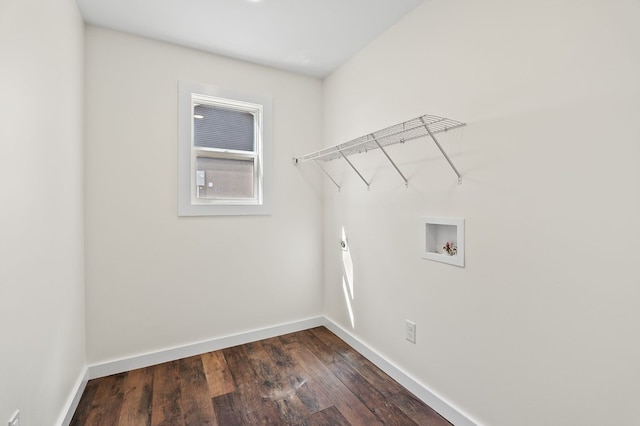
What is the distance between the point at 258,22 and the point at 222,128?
0.85 metres

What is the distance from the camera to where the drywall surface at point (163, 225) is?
2.02 metres

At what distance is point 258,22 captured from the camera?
1950 millimetres

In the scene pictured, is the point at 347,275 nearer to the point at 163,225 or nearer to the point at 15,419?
the point at 163,225

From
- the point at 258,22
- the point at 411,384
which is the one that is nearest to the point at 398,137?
the point at 258,22

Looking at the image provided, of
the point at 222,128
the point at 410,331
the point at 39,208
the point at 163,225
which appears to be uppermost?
the point at 222,128

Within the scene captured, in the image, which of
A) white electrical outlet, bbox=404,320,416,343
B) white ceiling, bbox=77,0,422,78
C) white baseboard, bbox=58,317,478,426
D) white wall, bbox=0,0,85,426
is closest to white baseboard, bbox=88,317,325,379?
white baseboard, bbox=58,317,478,426

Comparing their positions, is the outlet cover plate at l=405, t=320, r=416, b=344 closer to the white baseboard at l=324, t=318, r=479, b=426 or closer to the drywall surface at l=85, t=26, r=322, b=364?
the white baseboard at l=324, t=318, r=479, b=426

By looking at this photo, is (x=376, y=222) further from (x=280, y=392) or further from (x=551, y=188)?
(x=280, y=392)

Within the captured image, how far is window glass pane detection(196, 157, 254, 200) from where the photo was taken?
2.40m

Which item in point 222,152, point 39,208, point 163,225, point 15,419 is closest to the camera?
point 15,419

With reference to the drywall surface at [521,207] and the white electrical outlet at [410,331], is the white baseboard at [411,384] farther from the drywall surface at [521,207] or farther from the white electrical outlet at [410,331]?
the white electrical outlet at [410,331]

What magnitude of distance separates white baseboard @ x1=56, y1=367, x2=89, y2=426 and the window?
1162 millimetres

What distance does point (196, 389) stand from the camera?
188 centimetres

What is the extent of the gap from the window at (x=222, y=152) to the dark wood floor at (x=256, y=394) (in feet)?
3.70
